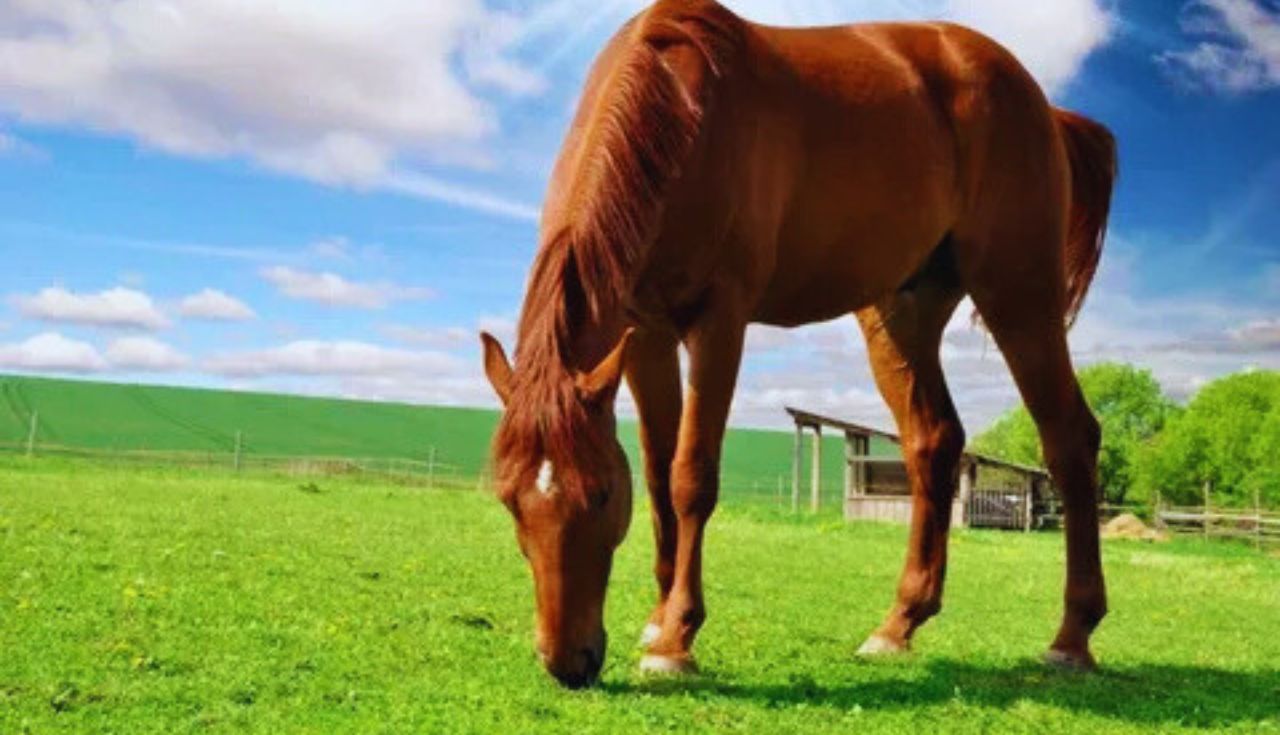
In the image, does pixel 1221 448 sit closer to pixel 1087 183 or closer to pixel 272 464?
pixel 272 464

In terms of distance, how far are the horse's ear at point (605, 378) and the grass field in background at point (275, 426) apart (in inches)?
2109

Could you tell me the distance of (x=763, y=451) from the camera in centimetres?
7431

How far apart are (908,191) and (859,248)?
1.63 feet

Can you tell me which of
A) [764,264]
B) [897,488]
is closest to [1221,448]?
[897,488]

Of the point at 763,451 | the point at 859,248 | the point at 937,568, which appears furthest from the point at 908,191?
the point at 763,451

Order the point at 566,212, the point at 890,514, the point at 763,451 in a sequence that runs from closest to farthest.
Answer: the point at 566,212 < the point at 890,514 < the point at 763,451

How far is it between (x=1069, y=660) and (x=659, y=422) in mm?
2895

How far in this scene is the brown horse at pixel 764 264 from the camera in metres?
4.70

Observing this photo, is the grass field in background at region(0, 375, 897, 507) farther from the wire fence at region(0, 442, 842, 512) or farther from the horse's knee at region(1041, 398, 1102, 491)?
the horse's knee at region(1041, 398, 1102, 491)

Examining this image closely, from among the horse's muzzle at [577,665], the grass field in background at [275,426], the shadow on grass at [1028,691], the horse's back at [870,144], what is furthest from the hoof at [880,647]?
the grass field in background at [275,426]

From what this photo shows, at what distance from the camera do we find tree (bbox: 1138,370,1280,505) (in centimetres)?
5634

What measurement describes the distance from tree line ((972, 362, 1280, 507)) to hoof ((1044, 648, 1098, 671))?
175 ft

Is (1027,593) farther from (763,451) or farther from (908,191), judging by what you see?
(763,451)

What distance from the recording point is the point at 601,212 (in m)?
5.05
